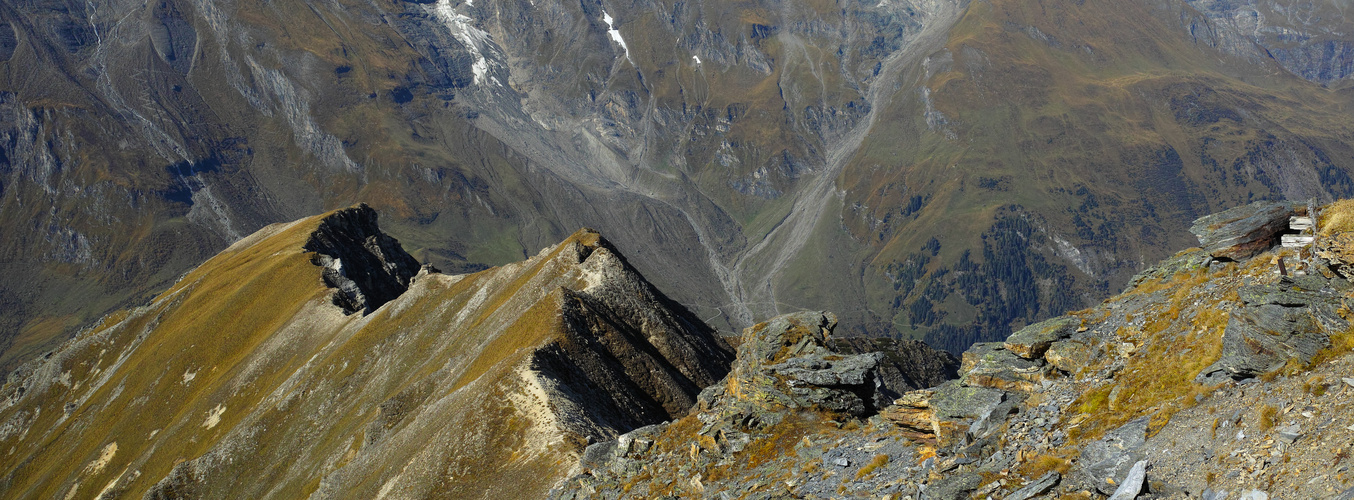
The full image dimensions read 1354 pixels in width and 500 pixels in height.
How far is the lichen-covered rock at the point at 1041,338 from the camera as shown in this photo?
2973 centimetres

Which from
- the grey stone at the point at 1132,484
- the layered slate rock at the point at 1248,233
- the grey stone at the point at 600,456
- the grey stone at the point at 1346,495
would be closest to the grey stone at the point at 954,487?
the grey stone at the point at 1132,484

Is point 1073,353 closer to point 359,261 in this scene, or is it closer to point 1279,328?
point 1279,328

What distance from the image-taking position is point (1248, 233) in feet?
92.5

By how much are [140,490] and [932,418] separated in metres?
116

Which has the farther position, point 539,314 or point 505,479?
point 539,314

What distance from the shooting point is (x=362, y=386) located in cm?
10488

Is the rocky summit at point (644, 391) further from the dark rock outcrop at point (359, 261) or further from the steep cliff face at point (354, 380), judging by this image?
the dark rock outcrop at point (359, 261)

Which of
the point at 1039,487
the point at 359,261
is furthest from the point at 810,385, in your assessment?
the point at 359,261

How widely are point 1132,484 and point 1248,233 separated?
1357cm

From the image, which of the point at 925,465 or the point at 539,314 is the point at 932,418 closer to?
the point at 925,465

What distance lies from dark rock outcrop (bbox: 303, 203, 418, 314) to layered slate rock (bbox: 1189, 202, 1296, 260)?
12151 centimetres

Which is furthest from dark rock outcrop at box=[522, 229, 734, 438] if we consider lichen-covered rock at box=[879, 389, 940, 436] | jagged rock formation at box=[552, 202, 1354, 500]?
jagged rock formation at box=[552, 202, 1354, 500]

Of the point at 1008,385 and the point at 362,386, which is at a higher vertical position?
the point at 362,386

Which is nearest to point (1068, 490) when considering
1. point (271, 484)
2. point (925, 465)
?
point (925, 465)
